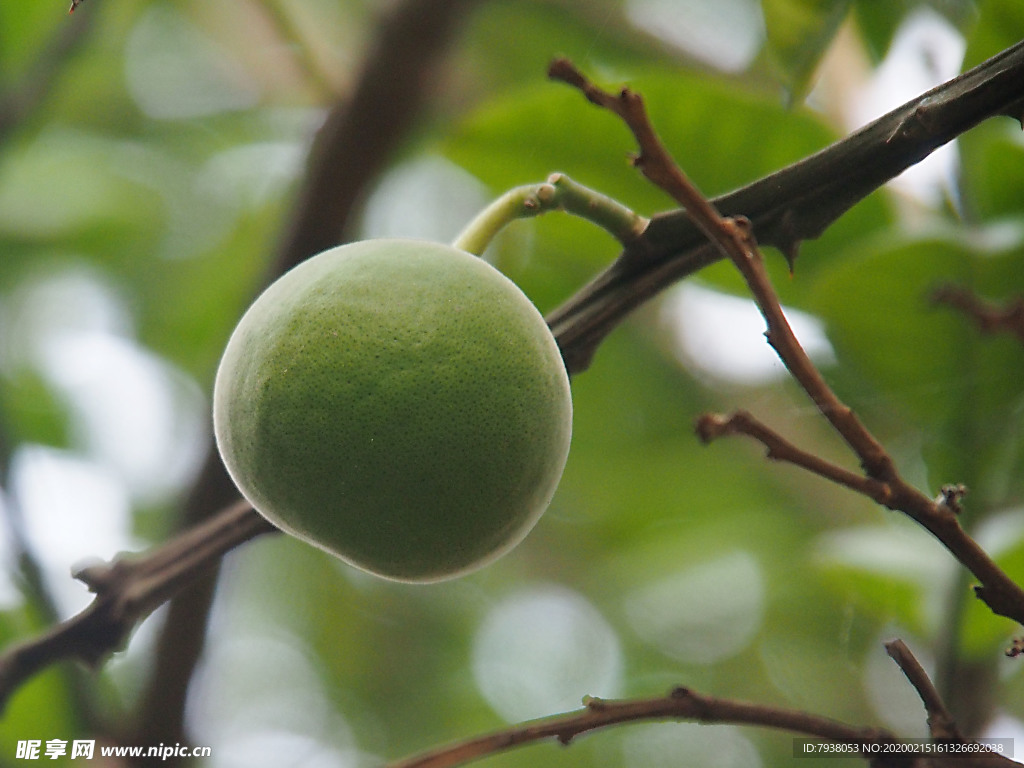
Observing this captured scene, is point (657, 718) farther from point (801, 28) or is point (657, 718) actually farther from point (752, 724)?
point (801, 28)

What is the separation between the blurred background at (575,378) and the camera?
56.2 inches

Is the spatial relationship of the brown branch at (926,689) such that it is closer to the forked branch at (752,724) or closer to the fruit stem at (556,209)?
the forked branch at (752,724)

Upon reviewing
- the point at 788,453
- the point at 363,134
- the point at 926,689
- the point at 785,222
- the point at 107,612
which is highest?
the point at 363,134

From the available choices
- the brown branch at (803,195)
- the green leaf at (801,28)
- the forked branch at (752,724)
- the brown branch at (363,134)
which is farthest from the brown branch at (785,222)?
the brown branch at (363,134)

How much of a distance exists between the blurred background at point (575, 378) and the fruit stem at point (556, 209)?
333 mm

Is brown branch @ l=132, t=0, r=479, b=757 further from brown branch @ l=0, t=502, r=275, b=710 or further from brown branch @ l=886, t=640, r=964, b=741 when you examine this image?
brown branch @ l=886, t=640, r=964, b=741

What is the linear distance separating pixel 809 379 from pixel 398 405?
32 cm

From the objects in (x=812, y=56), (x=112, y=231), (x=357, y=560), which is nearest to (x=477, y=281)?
(x=357, y=560)

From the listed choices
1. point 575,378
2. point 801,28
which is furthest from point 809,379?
point 575,378

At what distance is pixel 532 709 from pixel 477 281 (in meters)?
1.97

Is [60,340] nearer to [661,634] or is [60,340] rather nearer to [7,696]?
[661,634]

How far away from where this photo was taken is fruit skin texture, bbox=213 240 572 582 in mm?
817

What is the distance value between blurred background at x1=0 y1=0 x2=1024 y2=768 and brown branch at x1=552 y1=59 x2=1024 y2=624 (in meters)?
0.47

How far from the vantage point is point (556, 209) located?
3.06ft
